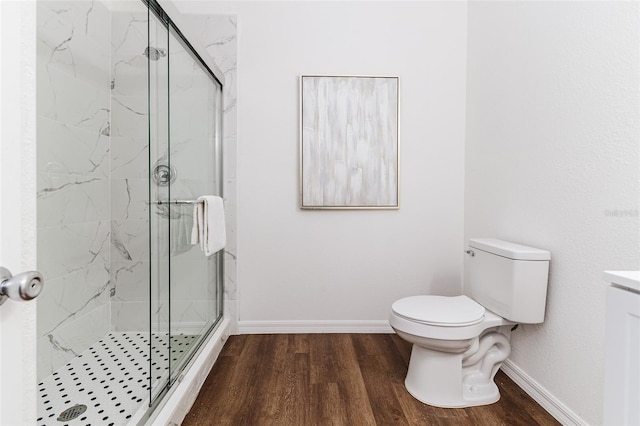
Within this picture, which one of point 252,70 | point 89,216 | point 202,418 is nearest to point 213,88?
point 252,70

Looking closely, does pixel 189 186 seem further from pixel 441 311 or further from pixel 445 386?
pixel 445 386

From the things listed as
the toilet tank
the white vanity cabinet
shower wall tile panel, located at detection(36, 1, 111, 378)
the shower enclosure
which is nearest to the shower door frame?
the shower enclosure

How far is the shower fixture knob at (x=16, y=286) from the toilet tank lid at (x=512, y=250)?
169 cm

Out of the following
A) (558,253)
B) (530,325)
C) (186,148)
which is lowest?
(530,325)

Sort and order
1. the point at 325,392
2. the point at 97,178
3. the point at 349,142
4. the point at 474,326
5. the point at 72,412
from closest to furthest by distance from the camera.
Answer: the point at 72,412, the point at 474,326, the point at 325,392, the point at 97,178, the point at 349,142

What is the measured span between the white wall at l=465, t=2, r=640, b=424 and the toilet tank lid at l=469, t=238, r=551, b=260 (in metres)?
0.05

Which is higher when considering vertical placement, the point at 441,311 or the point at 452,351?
the point at 441,311

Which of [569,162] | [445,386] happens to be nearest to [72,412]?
[445,386]

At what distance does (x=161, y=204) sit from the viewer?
1.48 metres

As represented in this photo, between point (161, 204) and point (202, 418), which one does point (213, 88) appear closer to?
point (161, 204)

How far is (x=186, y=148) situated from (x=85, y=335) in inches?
43.8

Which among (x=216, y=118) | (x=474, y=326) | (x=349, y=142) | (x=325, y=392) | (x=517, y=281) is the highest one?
(x=216, y=118)

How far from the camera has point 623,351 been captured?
67 cm

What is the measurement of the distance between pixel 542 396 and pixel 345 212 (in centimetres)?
144
